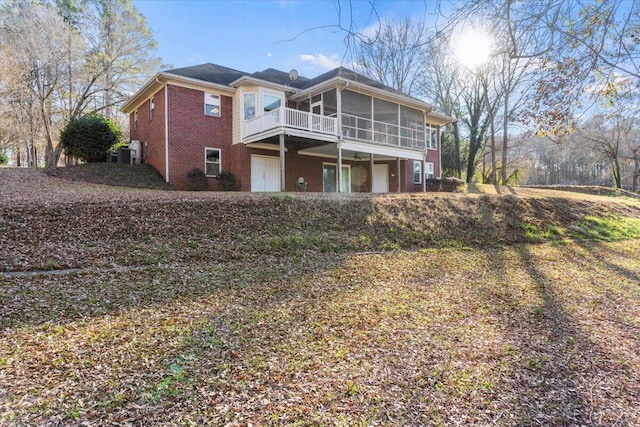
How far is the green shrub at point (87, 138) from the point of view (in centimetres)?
1502

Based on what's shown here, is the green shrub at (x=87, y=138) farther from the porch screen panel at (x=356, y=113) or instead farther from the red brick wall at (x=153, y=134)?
the porch screen panel at (x=356, y=113)

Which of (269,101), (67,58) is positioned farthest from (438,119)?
(67,58)

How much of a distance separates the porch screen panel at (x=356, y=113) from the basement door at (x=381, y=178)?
375 centimetres

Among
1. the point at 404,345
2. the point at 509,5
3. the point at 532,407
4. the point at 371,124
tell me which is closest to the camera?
the point at 532,407

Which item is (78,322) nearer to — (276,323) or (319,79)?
(276,323)

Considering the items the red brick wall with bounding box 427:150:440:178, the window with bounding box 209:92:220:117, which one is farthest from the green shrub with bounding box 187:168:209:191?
the red brick wall with bounding box 427:150:440:178

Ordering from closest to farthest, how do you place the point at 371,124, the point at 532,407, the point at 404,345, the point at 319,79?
the point at 532,407 < the point at 404,345 < the point at 371,124 < the point at 319,79

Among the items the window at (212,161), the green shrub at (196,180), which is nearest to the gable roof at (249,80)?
the window at (212,161)

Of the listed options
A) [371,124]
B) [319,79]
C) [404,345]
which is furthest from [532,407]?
[319,79]

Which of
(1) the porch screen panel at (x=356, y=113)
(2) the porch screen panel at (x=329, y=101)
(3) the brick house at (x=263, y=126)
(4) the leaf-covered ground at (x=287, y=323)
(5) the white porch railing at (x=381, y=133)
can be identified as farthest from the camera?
(5) the white porch railing at (x=381, y=133)

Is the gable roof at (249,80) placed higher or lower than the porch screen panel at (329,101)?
higher

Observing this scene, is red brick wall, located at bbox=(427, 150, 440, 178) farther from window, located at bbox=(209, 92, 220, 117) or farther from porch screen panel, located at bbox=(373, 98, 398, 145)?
window, located at bbox=(209, 92, 220, 117)

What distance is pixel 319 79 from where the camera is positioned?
17438mm

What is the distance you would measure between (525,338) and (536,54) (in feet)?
11.4
